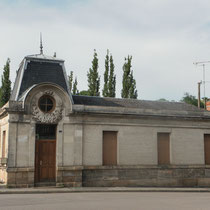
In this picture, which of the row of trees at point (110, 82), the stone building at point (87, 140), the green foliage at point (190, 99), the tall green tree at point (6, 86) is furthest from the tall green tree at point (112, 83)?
the green foliage at point (190, 99)

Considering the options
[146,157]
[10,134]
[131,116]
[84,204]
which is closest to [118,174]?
[146,157]

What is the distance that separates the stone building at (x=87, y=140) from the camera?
19.2m

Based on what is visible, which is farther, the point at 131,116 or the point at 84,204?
the point at 131,116

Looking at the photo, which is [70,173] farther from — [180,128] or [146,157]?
[180,128]

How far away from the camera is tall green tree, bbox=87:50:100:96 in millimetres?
40906

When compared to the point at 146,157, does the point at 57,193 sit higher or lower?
lower

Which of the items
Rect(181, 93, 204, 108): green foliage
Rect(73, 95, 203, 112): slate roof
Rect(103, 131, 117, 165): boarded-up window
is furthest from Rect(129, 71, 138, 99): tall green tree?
Rect(181, 93, 204, 108): green foliage

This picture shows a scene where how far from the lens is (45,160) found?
65.3 feet

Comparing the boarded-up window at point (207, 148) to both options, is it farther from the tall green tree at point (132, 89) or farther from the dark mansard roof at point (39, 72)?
the tall green tree at point (132, 89)

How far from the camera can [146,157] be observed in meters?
22.1

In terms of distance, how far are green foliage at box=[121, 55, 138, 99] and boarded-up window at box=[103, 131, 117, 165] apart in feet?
62.8

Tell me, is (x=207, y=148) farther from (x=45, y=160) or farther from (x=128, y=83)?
(x=128, y=83)

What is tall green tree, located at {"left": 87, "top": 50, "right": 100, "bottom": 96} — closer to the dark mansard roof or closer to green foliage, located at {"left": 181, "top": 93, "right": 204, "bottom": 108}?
the dark mansard roof

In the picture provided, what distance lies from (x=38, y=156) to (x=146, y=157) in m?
6.88
